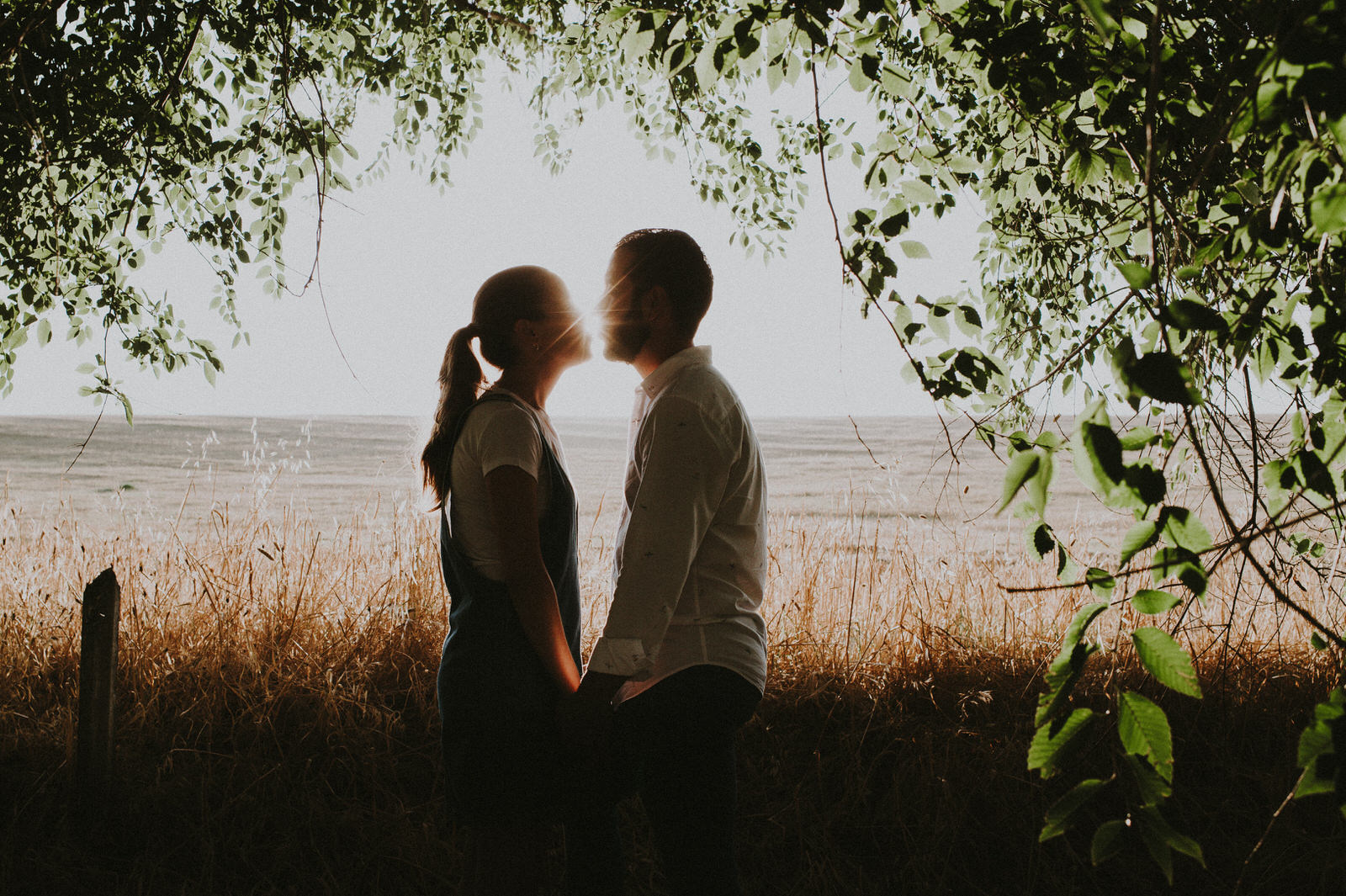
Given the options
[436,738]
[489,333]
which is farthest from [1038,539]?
[436,738]

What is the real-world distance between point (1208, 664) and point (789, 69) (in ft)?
9.35

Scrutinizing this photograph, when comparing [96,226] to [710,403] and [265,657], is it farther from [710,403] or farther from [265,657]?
[710,403]

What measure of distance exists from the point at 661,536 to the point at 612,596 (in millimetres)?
195

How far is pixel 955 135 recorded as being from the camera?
11.0 ft

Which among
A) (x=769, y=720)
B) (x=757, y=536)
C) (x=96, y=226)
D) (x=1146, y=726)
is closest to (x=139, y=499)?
(x=96, y=226)

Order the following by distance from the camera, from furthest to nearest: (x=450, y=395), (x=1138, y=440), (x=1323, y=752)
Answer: (x=450, y=395), (x=1138, y=440), (x=1323, y=752)

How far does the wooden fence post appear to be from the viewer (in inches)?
89.7

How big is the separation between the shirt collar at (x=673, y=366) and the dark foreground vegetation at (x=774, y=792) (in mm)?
1564

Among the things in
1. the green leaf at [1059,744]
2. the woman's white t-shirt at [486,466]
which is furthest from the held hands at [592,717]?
the green leaf at [1059,744]

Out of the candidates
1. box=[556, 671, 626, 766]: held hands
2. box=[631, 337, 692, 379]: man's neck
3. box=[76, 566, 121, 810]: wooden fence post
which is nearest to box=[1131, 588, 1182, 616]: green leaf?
box=[556, 671, 626, 766]: held hands

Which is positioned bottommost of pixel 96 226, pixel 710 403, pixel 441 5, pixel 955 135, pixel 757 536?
pixel 757 536

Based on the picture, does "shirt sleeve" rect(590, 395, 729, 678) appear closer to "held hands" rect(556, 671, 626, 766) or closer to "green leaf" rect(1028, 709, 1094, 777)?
"held hands" rect(556, 671, 626, 766)

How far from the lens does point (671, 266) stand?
5.10ft

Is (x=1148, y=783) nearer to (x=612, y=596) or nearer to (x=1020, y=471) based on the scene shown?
(x=1020, y=471)
